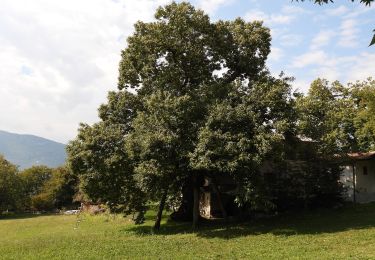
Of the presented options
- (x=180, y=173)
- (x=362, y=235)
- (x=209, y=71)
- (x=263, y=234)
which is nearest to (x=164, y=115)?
(x=180, y=173)

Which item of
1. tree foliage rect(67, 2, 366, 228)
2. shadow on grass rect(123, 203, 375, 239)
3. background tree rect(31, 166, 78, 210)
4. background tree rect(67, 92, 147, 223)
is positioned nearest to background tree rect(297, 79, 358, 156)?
tree foliage rect(67, 2, 366, 228)

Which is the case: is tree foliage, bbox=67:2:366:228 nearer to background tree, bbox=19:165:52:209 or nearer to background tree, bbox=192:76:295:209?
background tree, bbox=192:76:295:209

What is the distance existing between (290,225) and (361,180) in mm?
14839

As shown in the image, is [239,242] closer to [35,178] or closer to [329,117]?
[329,117]

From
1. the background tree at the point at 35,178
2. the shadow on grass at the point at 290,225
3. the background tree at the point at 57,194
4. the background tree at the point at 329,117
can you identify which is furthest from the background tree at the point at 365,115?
the background tree at the point at 35,178

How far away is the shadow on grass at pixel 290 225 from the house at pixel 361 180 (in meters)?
3.35

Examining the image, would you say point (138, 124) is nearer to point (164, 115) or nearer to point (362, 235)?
point (164, 115)

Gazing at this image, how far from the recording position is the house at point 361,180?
3950cm

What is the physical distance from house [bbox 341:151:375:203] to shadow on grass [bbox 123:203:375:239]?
3348mm

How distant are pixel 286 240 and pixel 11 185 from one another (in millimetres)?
68676

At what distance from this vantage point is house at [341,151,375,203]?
3950 cm

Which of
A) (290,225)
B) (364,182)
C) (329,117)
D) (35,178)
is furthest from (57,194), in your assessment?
(290,225)

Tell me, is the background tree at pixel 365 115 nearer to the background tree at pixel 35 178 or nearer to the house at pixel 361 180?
the house at pixel 361 180

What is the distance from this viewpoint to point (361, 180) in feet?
132
